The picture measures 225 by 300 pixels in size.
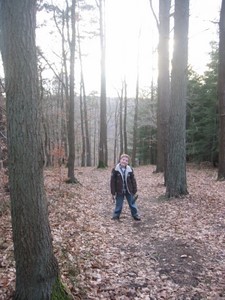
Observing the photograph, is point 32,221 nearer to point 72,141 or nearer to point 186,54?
point 186,54

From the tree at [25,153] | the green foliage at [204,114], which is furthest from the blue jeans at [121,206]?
the green foliage at [204,114]

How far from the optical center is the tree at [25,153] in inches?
136

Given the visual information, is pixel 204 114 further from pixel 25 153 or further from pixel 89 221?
pixel 25 153

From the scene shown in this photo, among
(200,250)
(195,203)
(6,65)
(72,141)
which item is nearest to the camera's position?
(6,65)

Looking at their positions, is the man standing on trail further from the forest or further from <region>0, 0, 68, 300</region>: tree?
<region>0, 0, 68, 300</region>: tree

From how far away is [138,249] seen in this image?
6387 millimetres

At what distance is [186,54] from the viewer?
1080 cm

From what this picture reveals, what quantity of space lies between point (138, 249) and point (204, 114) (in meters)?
20.4

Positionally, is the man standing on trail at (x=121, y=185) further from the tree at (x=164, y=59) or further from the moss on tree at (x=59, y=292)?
the tree at (x=164, y=59)

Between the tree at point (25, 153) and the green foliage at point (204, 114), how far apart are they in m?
20.6

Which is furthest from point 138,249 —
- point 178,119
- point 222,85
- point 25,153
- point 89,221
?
point 222,85

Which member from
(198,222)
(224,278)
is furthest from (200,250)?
(198,222)

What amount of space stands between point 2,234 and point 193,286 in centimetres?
387

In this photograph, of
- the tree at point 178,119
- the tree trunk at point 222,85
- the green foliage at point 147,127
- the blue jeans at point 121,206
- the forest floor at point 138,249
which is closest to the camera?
the forest floor at point 138,249
